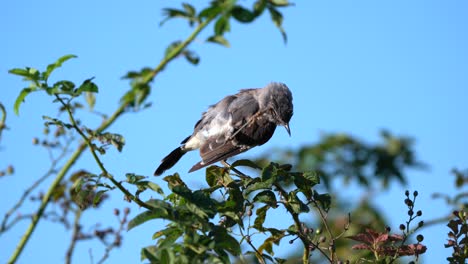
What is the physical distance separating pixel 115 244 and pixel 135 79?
433 mm

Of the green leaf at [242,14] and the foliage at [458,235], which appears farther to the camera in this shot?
the foliage at [458,235]

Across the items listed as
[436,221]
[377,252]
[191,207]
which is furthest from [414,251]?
[191,207]

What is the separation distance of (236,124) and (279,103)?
0.57m

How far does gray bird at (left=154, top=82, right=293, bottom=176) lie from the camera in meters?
7.62

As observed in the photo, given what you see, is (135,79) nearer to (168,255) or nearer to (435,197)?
(168,255)

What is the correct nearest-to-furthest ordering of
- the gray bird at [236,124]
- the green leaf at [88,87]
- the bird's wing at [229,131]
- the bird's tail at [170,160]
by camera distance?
the green leaf at [88,87] → the bird's wing at [229,131] → the gray bird at [236,124] → the bird's tail at [170,160]

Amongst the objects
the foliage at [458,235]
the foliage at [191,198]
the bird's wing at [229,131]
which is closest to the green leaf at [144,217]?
the foliage at [191,198]

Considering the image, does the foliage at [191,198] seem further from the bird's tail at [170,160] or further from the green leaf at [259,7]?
the bird's tail at [170,160]

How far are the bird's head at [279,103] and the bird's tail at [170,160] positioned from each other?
3.57 feet

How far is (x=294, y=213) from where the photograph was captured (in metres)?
3.24

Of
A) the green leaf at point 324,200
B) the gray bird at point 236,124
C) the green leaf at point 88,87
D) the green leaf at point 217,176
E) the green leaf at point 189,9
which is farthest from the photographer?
the gray bird at point 236,124

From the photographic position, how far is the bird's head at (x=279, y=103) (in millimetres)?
7871

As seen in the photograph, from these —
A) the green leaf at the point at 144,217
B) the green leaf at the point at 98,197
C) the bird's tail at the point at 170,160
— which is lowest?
the green leaf at the point at 144,217

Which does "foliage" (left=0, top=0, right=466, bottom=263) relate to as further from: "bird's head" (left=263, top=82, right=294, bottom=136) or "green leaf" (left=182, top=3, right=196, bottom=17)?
"bird's head" (left=263, top=82, right=294, bottom=136)
